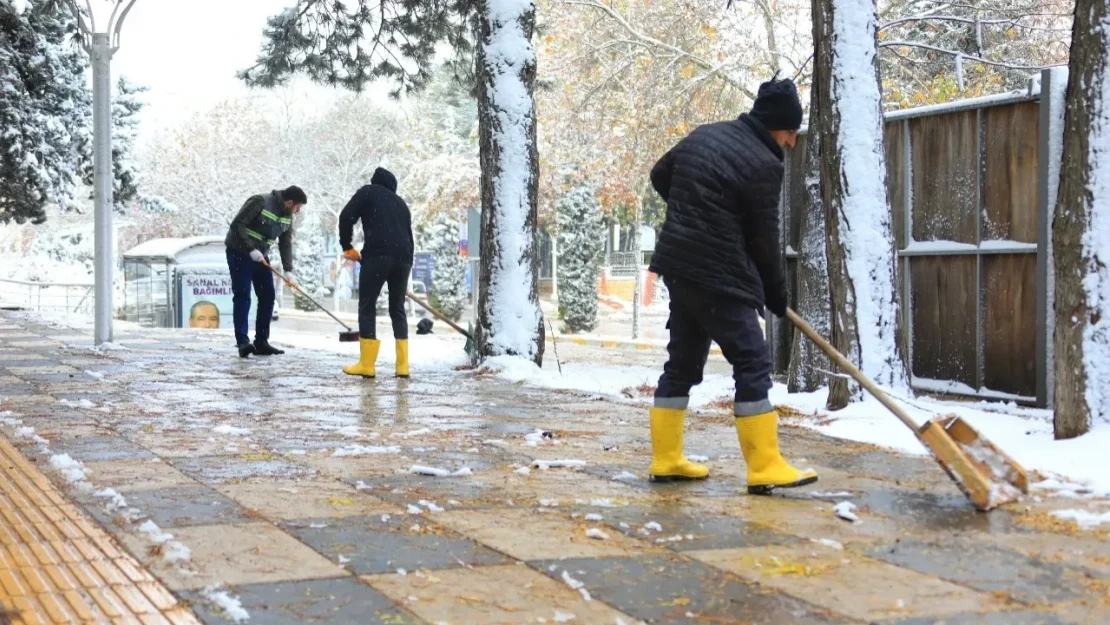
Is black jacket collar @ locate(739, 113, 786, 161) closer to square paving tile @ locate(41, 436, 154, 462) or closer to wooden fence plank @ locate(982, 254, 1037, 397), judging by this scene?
square paving tile @ locate(41, 436, 154, 462)

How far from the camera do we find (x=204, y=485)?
17.3 ft

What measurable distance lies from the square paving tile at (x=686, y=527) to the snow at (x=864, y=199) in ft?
11.5

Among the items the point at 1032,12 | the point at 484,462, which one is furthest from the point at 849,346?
the point at 1032,12

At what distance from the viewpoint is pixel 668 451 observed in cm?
561

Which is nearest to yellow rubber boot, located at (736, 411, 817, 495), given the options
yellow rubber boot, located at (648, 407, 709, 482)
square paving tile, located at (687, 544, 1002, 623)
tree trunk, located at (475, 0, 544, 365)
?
yellow rubber boot, located at (648, 407, 709, 482)

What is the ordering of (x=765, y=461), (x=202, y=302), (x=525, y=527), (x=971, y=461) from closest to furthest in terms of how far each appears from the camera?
(x=525, y=527) < (x=971, y=461) < (x=765, y=461) < (x=202, y=302)

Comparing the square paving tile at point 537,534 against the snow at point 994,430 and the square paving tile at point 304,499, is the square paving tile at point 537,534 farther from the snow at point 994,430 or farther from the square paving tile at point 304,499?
the snow at point 994,430

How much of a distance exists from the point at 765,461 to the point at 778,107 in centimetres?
142

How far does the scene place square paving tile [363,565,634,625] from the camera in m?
3.35

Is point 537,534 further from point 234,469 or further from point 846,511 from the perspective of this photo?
point 234,469

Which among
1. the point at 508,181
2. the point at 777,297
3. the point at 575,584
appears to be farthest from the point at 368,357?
the point at 575,584

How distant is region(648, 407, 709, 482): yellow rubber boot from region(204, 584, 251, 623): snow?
2427mm

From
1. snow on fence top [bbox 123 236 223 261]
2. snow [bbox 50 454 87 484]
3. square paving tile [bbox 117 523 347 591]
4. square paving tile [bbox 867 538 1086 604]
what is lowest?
square paving tile [bbox 867 538 1086 604]

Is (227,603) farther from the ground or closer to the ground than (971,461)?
→ closer to the ground
